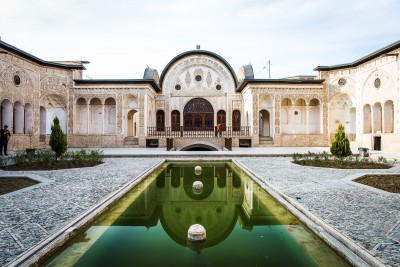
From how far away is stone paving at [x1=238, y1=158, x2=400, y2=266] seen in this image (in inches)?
136

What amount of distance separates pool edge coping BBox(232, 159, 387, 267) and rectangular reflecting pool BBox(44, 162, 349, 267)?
0.09m

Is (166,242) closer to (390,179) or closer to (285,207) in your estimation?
(285,207)

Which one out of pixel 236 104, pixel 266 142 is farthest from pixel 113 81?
pixel 266 142

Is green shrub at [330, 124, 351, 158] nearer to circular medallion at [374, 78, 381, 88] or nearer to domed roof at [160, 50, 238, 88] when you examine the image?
circular medallion at [374, 78, 381, 88]

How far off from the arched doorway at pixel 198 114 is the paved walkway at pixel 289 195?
17.1 metres

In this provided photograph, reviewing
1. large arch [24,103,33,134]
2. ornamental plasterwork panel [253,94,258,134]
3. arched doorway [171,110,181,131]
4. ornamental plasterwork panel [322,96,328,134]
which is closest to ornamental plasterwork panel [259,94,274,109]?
ornamental plasterwork panel [253,94,258,134]

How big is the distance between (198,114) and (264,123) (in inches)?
237

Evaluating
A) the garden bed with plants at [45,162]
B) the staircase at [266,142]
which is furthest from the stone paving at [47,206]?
the staircase at [266,142]

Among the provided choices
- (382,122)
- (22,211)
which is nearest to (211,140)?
(382,122)

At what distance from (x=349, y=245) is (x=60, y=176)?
7911 mm

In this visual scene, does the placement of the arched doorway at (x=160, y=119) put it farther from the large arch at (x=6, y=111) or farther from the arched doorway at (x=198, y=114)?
the large arch at (x=6, y=111)

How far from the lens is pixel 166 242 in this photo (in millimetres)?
4152

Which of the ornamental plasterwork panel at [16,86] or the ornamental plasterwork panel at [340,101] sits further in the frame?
the ornamental plasterwork panel at [340,101]

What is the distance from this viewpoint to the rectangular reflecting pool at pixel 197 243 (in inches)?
139
